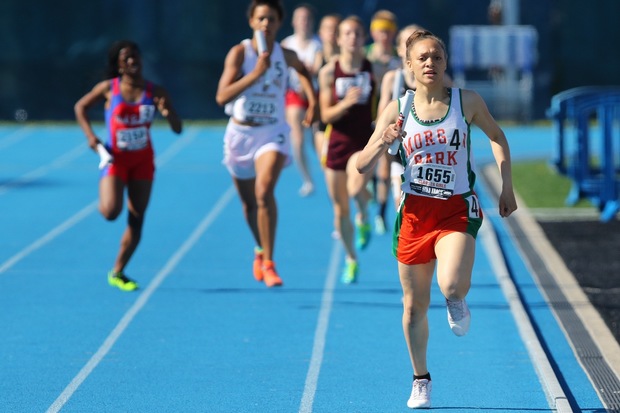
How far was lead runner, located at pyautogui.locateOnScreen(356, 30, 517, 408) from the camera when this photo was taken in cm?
616

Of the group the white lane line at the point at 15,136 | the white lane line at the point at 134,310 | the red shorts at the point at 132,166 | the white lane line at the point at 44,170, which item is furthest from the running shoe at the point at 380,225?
the white lane line at the point at 15,136

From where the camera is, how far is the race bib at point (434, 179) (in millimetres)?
6230

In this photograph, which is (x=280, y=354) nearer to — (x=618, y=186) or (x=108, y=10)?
(x=618, y=186)

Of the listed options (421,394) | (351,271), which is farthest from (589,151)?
(421,394)

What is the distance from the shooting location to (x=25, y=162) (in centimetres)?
2053

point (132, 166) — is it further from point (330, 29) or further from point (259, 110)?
point (330, 29)

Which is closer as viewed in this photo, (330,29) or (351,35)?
(351,35)

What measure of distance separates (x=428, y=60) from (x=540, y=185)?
11.4 meters

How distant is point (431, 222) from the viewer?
6332 millimetres

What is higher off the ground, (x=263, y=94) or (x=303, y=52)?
(x=263, y=94)

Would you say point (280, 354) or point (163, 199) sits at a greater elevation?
point (280, 354)

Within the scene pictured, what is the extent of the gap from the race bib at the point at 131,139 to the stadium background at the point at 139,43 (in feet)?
55.6

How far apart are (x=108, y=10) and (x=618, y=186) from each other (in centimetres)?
1615

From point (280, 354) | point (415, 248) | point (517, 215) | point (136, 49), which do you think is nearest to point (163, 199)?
point (517, 215)
